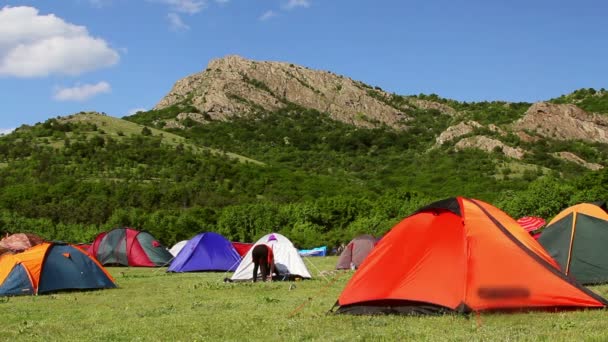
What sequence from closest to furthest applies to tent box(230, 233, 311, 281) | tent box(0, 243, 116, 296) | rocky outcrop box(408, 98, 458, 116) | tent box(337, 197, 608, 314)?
1. tent box(337, 197, 608, 314)
2. tent box(0, 243, 116, 296)
3. tent box(230, 233, 311, 281)
4. rocky outcrop box(408, 98, 458, 116)

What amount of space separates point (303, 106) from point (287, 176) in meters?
53.8

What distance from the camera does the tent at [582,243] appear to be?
552 inches

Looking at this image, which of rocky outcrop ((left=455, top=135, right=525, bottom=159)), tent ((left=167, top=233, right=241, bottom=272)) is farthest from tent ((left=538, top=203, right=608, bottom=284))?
rocky outcrop ((left=455, top=135, right=525, bottom=159))

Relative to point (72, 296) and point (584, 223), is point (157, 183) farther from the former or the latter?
point (584, 223)

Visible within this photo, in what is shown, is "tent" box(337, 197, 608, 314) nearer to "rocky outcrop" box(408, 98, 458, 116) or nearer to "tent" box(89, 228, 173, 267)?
"tent" box(89, 228, 173, 267)

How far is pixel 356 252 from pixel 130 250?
38.3ft

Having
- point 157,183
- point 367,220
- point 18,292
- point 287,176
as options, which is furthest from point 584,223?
point 287,176

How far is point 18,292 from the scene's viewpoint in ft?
53.4

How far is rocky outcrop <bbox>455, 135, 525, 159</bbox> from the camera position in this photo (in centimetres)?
9262

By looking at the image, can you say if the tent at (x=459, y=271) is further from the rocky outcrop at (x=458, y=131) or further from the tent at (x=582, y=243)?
the rocky outcrop at (x=458, y=131)

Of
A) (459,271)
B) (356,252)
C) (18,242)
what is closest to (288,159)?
(18,242)

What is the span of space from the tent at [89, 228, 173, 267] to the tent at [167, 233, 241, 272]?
4683mm

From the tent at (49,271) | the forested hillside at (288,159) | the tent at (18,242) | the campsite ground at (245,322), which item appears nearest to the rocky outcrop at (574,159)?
the forested hillside at (288,159)

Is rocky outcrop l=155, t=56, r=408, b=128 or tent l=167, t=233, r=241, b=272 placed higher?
rocky outcrop l=155, t=56, r=408, b=128
